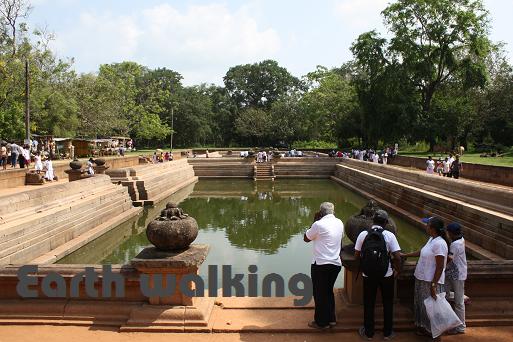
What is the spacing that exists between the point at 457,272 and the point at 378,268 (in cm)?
80

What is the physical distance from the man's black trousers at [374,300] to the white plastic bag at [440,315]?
34cm

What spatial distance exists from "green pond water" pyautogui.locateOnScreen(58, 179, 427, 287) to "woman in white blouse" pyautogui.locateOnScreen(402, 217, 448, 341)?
390 cm

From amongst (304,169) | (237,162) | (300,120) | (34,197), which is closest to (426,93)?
(304,169)

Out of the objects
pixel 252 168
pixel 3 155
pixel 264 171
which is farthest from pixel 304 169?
pixel 3 155

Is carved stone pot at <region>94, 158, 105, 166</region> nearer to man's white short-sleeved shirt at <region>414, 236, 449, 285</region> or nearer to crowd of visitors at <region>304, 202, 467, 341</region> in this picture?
crowd of visitors at <region>304, 202, 467, 341</region>

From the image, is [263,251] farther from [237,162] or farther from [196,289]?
[237,162]

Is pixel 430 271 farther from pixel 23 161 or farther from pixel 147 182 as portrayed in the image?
pixel 23 161

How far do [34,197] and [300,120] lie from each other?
50331 mm

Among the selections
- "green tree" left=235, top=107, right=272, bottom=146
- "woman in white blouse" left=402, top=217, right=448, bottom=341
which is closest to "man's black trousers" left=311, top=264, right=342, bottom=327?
"woman in white blouse" left=402, top=217, right=448, bottom=341

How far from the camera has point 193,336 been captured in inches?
175

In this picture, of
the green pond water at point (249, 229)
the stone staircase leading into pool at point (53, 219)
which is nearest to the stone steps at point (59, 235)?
the stone staircase leading into pool at point (53, 219)

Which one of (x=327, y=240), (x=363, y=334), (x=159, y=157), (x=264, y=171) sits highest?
(x=327, y=240)

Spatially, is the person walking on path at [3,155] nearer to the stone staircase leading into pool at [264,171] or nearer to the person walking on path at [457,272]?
the stone staircase leading into pool at [264,171]

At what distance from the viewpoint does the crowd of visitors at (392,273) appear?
13.5 ft
